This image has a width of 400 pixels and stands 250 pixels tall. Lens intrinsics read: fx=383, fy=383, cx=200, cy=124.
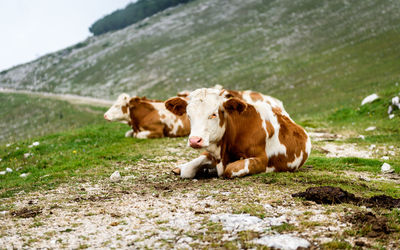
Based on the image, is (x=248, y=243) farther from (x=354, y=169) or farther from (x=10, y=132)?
(x=10, y=132)

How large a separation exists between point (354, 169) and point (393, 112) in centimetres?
1106

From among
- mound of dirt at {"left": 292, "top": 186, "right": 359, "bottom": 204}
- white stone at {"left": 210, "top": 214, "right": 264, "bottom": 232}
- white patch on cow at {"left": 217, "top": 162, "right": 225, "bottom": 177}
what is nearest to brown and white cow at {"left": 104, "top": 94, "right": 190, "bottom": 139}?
white patch on cow at {"left": 217, "top": 162, "right": 225, "bottom": 177}

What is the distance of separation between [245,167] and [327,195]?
7.79 ft

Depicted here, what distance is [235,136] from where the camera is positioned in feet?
28.3

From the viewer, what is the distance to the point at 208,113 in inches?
314

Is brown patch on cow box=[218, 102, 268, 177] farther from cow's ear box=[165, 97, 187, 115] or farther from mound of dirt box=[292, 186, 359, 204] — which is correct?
mound of dirt box=[292, 186, 359, 204]

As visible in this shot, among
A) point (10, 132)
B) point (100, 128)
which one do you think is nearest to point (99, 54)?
point (10, 132)

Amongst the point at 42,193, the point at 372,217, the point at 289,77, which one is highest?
the point at 42,193

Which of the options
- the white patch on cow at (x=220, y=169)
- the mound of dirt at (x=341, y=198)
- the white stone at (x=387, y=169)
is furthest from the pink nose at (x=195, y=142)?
the white stone at (x=387, y=169)

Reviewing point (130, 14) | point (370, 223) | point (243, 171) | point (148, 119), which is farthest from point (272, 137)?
point (130, 14)

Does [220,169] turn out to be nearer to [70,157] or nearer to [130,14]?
[70,157]

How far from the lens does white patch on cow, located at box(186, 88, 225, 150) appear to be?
25.7 ft

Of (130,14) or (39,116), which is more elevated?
(130,14)

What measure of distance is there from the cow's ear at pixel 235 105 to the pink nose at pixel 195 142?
4.20 ft
